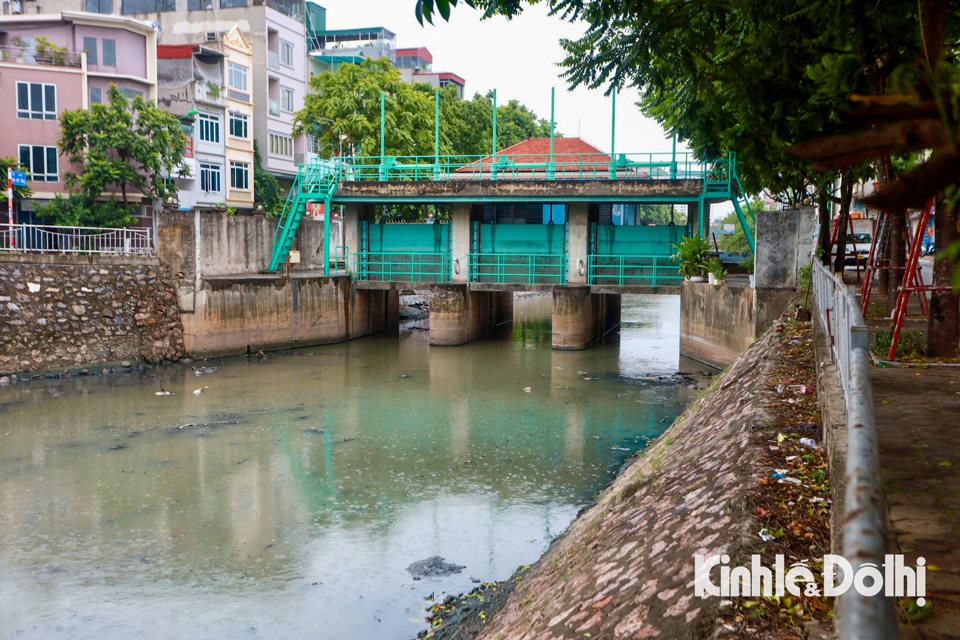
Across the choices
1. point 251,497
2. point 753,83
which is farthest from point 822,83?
point 251,497

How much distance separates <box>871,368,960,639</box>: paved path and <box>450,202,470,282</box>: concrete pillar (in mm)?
19528

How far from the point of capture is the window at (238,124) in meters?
36.3

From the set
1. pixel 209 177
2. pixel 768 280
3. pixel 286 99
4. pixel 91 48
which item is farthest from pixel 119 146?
pixel 768 280

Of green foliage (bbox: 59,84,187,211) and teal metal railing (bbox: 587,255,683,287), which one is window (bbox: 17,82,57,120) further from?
teal metal railing (bbox: 587,255,683,287)

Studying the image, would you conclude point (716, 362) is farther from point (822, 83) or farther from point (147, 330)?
point (147, 330)

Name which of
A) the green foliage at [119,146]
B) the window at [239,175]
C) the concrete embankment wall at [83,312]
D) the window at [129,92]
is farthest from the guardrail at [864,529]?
the window at [239,175]

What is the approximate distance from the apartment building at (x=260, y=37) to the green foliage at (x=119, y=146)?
10813 mm

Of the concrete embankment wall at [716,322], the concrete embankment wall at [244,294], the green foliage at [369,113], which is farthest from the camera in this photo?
the green foliage at [369,113]

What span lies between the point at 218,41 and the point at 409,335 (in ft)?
58.0

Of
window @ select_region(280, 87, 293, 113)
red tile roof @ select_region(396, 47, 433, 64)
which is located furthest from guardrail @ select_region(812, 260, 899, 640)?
red tile roof @ select_region(396, 47, 433, 64)

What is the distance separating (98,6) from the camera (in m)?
38.5

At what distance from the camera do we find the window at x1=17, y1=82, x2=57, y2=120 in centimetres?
2731

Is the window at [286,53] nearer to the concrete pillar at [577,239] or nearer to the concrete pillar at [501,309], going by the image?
the concrete pillar at [501,309]

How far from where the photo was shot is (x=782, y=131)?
973 cm
